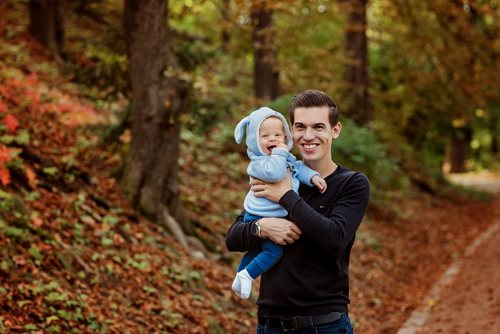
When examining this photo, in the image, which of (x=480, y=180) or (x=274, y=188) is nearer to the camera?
(x=274, y=188)

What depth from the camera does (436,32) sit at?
1839 cm

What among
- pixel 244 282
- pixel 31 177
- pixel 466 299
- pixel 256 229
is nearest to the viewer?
pixel 256 229

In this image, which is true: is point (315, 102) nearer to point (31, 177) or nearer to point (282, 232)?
point (282, 232)

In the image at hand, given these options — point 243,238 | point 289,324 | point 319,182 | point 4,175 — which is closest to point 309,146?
point 319,182

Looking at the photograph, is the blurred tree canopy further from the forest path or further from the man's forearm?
the man's forearm

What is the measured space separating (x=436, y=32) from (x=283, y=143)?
52.7 feet

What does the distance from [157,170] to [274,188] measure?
5.70 metres

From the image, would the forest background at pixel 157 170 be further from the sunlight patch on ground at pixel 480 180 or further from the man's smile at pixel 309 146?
the sunlight patch on ground at pixel 480 180

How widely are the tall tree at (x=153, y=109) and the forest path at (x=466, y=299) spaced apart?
3.57 metres

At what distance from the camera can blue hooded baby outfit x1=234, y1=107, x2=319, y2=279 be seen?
3414mm

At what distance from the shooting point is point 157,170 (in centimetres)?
895

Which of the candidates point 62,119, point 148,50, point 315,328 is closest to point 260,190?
point 315,328

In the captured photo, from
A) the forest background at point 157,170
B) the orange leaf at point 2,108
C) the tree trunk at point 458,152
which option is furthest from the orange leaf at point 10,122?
the tree trunk at point 458,152

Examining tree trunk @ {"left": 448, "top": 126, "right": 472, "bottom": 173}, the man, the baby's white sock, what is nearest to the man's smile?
the man
